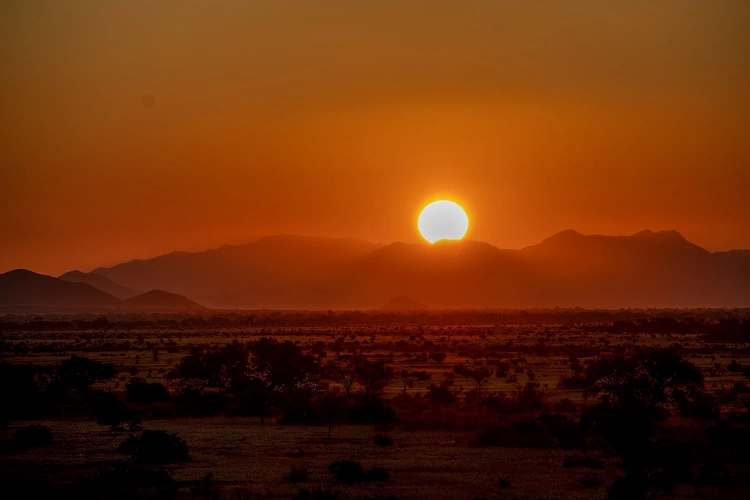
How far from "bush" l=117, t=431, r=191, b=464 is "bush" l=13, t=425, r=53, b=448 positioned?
416 centimetres

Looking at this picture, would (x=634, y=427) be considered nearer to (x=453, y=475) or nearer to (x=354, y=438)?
(x=453, y=475)

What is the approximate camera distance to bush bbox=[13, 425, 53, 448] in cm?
3023

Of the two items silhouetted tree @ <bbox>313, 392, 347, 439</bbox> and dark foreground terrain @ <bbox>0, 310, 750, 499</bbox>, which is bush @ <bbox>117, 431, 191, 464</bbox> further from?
silhouetted tree @ <bbox>313, 392, 347, 439</bbox>

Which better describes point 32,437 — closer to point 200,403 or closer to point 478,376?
point 200,403

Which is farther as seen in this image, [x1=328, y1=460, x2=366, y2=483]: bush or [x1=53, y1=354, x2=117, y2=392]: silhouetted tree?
[x1=53, y1=354, x2=117, y2=392]: silhouetted tree

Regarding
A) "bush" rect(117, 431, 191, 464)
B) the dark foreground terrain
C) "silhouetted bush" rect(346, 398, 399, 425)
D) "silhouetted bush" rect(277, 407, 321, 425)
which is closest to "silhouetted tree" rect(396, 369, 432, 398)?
the dark foreground terrain

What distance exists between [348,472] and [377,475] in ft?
2.69

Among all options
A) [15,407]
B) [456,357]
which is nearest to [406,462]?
[15,407]

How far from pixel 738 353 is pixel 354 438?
2019 inches

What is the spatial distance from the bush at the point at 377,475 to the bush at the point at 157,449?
20.5 feet

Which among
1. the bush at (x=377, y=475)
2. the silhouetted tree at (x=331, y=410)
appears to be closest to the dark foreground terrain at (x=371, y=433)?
the bush at (x=377, y=475)

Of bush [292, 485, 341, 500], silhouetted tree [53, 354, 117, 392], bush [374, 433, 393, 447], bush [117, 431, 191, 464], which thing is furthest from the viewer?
silhouetted tree [53, 354, 117, 392]

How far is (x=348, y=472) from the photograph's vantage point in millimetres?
23875

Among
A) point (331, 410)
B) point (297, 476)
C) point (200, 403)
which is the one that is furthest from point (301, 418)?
point (297, 476)
